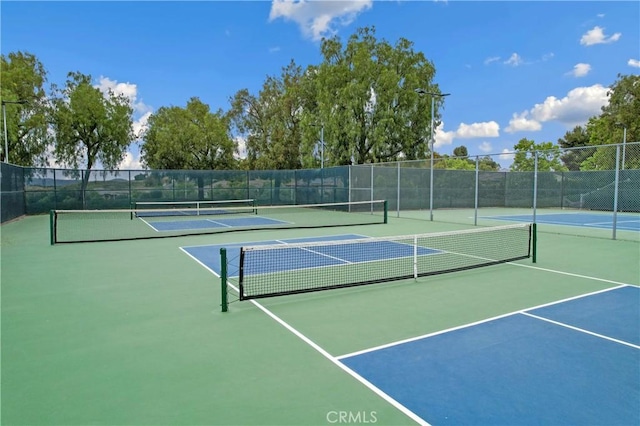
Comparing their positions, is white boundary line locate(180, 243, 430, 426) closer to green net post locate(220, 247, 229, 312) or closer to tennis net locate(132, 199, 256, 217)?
green net post locate(220, 247, 229, 312)

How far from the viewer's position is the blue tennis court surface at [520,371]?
300 centimetres

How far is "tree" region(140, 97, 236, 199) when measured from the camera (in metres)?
34.3

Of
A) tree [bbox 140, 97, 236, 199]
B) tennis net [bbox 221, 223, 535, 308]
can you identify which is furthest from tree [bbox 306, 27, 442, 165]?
tennis net [bbox 221, 223, 535, 308]

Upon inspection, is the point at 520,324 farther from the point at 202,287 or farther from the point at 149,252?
the point at 149,252

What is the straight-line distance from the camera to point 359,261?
855cm

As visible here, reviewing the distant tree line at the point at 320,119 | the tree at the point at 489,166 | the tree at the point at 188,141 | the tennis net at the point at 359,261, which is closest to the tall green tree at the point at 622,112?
the distant tree line at the point at 320,119

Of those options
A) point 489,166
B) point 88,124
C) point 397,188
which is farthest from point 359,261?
point 88,124

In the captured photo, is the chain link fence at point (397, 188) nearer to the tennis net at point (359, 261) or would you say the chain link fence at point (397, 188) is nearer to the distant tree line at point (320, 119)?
the distant tree line at point (320, 119)

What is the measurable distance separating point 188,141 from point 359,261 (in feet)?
96.4

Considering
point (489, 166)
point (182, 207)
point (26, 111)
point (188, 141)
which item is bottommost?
point (182, 207)

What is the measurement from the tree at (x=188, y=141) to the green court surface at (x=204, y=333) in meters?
26.8

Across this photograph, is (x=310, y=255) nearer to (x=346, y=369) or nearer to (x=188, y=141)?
(x=346, y=369)

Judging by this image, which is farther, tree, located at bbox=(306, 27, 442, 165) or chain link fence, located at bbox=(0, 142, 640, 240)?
tree, located at bbox=(306, 27, 442, 165)

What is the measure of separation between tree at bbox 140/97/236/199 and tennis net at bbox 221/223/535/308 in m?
27.4
